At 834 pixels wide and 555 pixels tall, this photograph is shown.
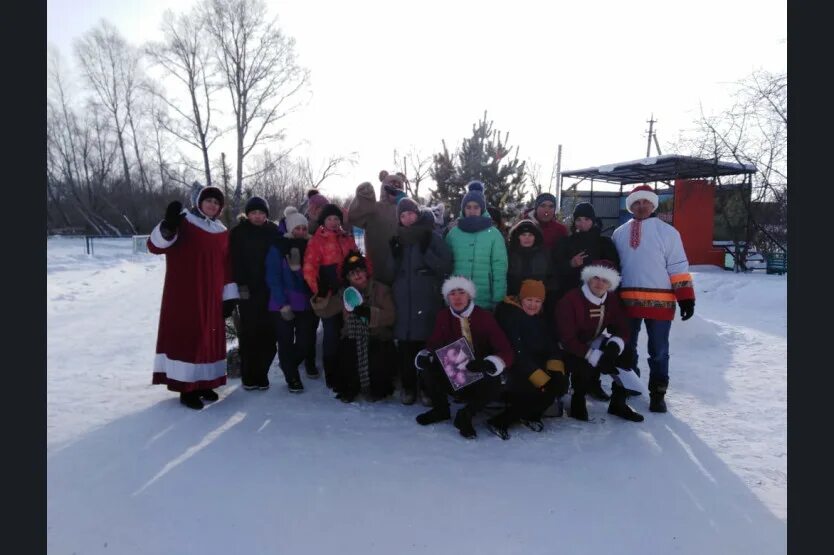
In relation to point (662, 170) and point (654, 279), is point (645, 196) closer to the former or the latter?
point (654, 279)

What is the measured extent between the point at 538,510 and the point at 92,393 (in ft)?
13.8

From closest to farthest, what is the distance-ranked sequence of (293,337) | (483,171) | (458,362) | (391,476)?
(391,476) < (458,362) < (293,337) < (483,171)

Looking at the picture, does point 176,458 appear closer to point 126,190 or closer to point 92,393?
point 92,393

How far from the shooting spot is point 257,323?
4.48 metres

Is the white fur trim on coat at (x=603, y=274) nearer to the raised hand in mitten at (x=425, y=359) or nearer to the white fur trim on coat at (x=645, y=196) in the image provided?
the white fur trim on coat at (x=645, y=196)

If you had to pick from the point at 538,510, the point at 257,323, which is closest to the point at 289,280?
the point at 257,323

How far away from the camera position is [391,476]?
3039 millimetres

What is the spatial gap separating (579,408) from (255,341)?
3.07m

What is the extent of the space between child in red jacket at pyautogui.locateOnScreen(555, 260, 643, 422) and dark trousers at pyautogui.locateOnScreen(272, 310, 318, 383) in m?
2.39

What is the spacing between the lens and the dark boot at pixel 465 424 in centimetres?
363

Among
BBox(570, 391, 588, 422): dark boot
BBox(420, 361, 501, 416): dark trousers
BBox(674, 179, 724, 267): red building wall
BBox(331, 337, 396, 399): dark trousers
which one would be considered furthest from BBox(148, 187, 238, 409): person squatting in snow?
BBox(674, 179, 724, 267): red building wall

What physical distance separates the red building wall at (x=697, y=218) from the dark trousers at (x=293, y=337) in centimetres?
1394

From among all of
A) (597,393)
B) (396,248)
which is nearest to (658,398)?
(597,393)

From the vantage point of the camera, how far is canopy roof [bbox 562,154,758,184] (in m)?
13.7
